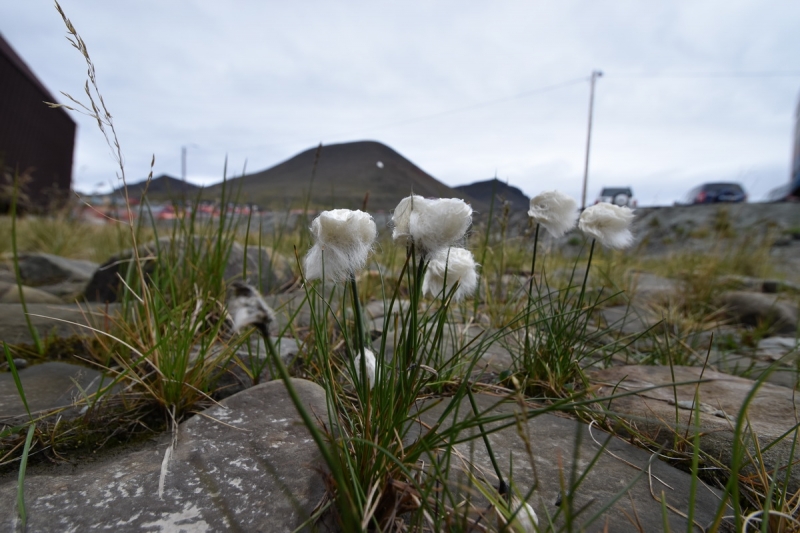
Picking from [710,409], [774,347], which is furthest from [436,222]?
[774,347]

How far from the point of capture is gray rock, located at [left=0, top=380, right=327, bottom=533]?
2.71 feet

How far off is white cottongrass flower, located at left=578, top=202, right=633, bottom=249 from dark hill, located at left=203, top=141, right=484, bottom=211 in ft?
1.95

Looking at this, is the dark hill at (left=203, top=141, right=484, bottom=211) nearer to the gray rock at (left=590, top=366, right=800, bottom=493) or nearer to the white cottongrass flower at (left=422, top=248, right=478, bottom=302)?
the white cottongrass flower at (left=422, top=248, right=478, bottom=302)

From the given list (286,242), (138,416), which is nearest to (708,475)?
(138,416)

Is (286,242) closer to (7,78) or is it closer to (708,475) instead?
(708,475)

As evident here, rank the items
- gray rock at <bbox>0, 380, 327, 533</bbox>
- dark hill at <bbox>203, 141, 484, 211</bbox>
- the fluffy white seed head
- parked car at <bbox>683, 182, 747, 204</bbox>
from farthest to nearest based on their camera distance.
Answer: parked car at <bbox>683, 182, 747, 204</bbox> → dark hill at <bbox>203, 141, 484, 211</bbox> → the fluffy white seed head → gray rock at <bbox>0, 380, 327, 533</bbox>

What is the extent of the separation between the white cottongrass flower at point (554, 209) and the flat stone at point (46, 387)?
1.31 m

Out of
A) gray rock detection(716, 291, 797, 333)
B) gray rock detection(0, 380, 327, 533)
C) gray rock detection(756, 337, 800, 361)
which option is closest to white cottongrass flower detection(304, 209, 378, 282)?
gray rock detection(0, 380, 327, 533)

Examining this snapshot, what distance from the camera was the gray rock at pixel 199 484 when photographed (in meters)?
0.83

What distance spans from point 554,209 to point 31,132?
1703cm

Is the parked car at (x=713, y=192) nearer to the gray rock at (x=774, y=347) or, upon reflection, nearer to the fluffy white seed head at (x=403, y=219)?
the gray rock at (x=774, y=347)

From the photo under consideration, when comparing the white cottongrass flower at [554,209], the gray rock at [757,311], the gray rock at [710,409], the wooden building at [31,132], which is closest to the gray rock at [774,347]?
the gray rock at [757,311]

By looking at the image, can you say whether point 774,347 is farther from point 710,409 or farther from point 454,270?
point 454,270

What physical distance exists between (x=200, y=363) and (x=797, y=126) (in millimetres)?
22059
